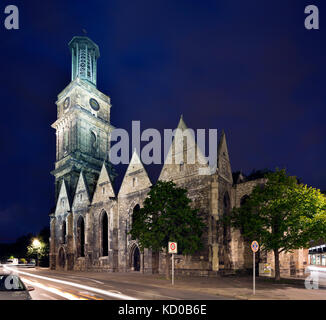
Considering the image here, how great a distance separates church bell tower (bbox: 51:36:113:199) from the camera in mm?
50438

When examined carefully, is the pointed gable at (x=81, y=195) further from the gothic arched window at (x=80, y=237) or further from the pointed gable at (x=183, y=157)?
the pointed gable at (x=183, y=157)

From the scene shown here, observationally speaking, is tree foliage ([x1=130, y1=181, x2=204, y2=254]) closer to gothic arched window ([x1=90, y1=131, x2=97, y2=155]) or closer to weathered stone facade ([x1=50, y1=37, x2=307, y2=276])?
weathered stone facade ([x1=50, y1=37, x2=307, y2=276])

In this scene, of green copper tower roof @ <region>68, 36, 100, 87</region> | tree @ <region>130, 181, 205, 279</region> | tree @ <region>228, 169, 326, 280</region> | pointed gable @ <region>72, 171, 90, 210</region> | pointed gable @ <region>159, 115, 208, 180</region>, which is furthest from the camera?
green copper tower roof @ <region>68, 36, 100, 87</region>

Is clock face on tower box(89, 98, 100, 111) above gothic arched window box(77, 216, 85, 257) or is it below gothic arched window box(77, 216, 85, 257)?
Answer: above

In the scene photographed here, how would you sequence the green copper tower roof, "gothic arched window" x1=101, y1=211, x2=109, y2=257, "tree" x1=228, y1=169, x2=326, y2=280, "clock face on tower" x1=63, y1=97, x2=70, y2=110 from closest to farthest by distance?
1. "tree" x1=228, y1=169, x2=326, y2=280
2. "gothic arched window" x1=101, y1=211, x2=109, y2=257
3. "clock face on tower" x1=63, y1=97, x2=70, y2=110
4. the green copper tower roof

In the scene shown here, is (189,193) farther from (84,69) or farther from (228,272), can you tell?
(84,69)

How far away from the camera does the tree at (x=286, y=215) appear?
20.8 m

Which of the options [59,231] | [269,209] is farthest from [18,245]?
[269,209]

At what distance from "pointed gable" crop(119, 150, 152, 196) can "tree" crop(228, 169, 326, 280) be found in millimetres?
14359

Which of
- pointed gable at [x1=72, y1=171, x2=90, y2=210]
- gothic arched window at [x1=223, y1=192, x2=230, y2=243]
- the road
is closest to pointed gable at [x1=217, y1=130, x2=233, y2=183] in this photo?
gothic arched window at [x1=223, y1=192, x2=230, y2=243]

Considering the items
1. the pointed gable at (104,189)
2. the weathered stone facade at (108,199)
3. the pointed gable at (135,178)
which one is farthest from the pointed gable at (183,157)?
the pointed gable at (104,189)

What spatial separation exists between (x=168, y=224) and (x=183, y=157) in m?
9.17

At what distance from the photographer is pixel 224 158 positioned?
31.7 meters
